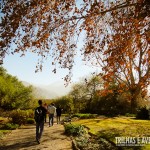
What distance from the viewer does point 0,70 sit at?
66875 millimetres

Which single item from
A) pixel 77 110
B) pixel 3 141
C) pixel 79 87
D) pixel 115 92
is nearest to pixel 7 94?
pixel 77 110

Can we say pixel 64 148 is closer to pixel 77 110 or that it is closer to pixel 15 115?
pixel 15 115

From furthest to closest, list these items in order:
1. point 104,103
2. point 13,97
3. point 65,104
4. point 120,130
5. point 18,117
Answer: point 65,104 < point 104,103 < point 13,97 < point 18,117 < point 120,130

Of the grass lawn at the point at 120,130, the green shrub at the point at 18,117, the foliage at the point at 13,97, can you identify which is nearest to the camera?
the grass lawn at the point at 120,130

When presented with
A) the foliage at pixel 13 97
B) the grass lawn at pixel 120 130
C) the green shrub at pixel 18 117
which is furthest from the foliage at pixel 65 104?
the grass lawn at pixel 120 130

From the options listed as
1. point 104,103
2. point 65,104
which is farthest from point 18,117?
point 65,104

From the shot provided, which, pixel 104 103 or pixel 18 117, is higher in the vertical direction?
pixel 104 103

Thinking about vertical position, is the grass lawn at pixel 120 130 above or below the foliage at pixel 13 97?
below

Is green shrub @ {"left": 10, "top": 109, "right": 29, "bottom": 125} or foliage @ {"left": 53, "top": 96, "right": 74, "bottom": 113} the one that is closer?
green shrub @ {"left": 10, "top": 109, "right": 29, "bottom": 125}

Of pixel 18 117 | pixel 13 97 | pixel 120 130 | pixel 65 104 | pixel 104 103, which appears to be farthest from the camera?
pixel 65 104

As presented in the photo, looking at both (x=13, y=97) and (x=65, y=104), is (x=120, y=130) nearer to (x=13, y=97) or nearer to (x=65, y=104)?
(x=13, y=97)

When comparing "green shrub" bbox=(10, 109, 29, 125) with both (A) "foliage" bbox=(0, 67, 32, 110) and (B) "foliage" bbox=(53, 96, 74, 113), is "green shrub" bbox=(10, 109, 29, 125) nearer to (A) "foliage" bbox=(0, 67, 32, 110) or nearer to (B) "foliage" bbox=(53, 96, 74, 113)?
(A) "foliage" bbox=(0, 67, 32, 110)

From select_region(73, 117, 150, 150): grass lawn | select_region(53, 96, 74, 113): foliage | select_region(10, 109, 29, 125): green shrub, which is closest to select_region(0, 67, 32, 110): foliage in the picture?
select_region(53, 96, 74, 113): foliage

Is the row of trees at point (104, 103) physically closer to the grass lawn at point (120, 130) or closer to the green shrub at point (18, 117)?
the green shrub at point (18, 117)
